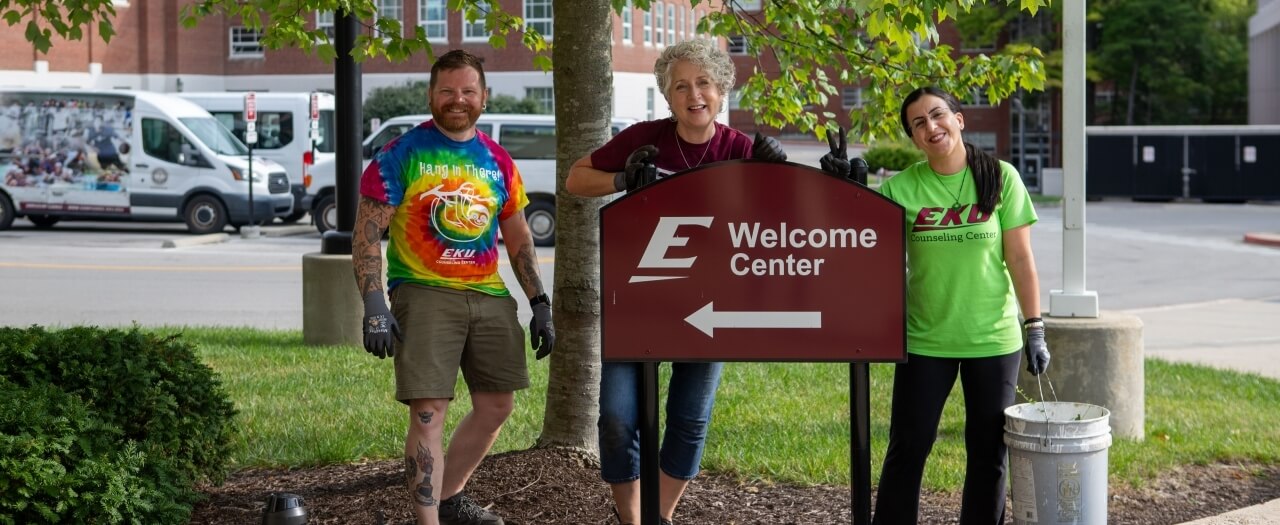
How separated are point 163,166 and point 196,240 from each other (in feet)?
7.59

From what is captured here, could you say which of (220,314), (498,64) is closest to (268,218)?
(220,314)

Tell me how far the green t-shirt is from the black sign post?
1.80 ft

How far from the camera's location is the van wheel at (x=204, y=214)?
23.5 m

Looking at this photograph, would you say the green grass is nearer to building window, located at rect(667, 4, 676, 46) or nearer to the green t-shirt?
the green t-shirt

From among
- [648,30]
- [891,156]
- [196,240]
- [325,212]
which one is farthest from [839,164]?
[648,30]

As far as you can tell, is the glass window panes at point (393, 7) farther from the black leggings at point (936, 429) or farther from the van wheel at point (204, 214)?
the black leggings at point (936, 429)

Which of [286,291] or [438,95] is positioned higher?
[438,95]

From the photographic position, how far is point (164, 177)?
23.5 m

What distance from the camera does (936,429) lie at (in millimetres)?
4605

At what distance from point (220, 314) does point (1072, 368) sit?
8967 mm

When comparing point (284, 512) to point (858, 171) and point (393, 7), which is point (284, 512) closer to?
point (858, 171)

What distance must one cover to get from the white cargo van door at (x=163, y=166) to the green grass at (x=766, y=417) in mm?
13946

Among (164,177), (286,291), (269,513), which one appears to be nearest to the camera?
(269,513)

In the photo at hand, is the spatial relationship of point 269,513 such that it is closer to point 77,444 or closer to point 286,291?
point 77,444
